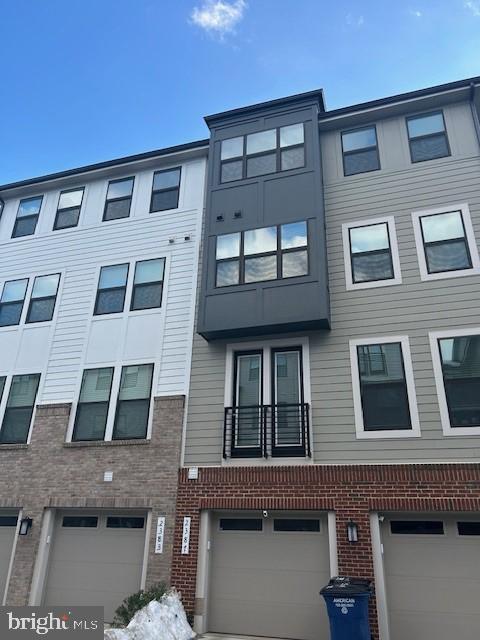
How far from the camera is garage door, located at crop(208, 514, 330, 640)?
768 cm

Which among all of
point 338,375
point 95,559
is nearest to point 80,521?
point 95,559

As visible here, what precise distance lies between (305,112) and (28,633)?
11.5 metres

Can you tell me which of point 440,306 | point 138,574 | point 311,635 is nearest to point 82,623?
point 138,574

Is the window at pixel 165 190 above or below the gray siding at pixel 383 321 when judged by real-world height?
above

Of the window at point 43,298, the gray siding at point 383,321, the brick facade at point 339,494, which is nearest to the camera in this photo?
the brick facade at point 339,494

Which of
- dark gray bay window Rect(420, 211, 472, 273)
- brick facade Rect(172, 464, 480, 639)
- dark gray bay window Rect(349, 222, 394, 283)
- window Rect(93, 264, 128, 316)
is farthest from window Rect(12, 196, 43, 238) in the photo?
dark gray bay window Rect(420, 211, 472, 273)

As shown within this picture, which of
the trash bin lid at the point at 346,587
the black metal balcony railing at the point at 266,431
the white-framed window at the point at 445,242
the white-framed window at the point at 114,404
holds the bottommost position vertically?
the trash bin lid at the point at 346,587

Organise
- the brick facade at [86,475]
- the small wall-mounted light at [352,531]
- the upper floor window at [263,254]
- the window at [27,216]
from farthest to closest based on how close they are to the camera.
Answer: the window at [27,216] < the upper floor window at [263,254] < the brick facade at [86,475] < the small wall-mounted light at [352,531]

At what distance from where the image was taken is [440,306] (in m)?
8.80

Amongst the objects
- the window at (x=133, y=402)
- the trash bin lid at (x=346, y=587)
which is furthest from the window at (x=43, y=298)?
the trash bin lid at (x=346, y=587)

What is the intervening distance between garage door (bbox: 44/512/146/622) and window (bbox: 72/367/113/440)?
1.63 m

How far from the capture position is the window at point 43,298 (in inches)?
464

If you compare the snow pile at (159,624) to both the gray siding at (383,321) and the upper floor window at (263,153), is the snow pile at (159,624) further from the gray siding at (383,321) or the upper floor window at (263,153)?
the upper floor window at (263,153)

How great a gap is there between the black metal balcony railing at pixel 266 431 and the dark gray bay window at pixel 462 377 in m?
2.53
